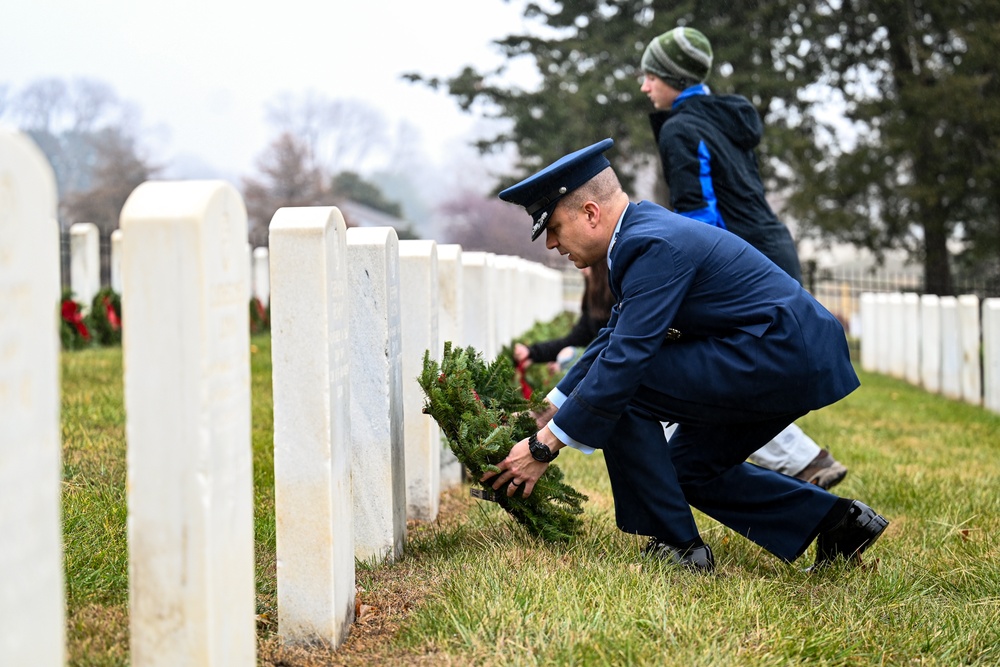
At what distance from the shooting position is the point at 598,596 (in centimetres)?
286

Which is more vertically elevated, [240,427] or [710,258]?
[710,258]

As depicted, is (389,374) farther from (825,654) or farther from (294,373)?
(825,654)

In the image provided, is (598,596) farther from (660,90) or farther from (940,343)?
(940,343)

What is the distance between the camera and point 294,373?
8.72 feet

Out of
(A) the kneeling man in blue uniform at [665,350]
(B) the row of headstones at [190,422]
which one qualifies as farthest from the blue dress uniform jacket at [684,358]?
(B) the row of headstones at [190,422]

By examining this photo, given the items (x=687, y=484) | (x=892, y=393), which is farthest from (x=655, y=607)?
(x=892, y=393)

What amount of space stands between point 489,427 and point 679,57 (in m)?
2.23

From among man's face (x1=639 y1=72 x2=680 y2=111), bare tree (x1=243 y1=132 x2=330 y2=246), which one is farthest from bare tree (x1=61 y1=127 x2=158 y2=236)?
man's face (x1=639 y1=72 x2=680 y2=111)

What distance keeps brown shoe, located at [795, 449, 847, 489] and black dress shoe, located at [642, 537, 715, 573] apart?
159 cm

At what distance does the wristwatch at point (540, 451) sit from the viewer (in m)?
3.37

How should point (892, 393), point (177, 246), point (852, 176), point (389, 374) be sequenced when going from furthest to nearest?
point (852, 176), point (892, 393), point (389, 374), point (177, 246)

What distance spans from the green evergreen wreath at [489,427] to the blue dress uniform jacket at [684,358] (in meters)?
0.21

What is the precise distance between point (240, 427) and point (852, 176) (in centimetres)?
2022

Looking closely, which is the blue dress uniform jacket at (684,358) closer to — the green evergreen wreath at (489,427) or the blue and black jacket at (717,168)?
the green evergreen wreath at (489,427)
